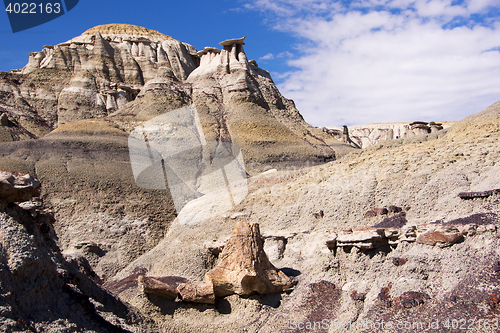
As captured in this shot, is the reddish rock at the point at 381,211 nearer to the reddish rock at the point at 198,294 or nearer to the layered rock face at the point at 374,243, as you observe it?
the layered rock face at the point at 374,243

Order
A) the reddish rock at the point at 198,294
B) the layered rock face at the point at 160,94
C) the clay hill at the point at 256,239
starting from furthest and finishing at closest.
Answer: the layered rock face at the point at 160,94
the reddish rock at the point at 198,294
the clay hill at the point at 256,239

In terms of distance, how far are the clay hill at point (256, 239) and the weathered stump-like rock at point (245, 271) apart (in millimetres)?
42

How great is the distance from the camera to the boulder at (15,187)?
28.5 feet

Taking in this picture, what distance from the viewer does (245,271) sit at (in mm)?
12328

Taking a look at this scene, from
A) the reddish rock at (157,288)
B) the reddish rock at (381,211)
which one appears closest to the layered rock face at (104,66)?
A: the reddish rock at (157,288)

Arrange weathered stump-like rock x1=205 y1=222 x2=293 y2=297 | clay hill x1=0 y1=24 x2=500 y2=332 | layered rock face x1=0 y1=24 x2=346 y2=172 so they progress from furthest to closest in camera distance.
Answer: layered rock face x1=0 y1=24 x2=346 y2=172, weathered stump-like rock x1=205 y1=222 x2=293 y2=297, clay hill x1=0 y1=24 x2=500 y2=332

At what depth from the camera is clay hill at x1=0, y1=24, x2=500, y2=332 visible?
8.95 m

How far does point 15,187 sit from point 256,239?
670 cm

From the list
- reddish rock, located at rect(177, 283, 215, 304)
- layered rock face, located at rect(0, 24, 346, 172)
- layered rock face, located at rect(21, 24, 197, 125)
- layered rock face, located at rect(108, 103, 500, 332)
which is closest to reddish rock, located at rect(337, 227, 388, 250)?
layered rock face, located at rect(108, 103, 500, 332)

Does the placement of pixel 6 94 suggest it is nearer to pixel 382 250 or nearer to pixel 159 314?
pixel 159 314

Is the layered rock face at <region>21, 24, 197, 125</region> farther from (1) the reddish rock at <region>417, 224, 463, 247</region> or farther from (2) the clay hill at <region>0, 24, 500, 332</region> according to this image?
Answer: (1) the reddish rock at <region>417, 224, 463, 247</region>

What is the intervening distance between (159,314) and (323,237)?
5702 mm

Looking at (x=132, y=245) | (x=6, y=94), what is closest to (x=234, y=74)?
(x=6, y=94)

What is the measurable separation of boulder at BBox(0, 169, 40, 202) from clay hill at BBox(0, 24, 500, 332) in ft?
0.12
